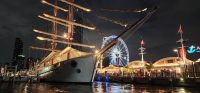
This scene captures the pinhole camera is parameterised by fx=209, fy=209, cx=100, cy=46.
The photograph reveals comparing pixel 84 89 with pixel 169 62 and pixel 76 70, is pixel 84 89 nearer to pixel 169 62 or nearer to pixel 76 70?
pixel 76 70

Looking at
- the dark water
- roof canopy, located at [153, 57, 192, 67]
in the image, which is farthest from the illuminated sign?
the dark water

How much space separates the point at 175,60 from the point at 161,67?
4890mm

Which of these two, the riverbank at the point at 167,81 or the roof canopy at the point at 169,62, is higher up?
the roof canopy at the point at 169,62

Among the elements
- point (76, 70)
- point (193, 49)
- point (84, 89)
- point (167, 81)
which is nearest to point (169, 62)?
point (193, 49)

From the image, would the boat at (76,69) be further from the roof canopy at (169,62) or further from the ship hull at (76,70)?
the roof canopy at (169,62)

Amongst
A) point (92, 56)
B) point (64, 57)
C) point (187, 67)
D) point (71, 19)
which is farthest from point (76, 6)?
point (187, 67)

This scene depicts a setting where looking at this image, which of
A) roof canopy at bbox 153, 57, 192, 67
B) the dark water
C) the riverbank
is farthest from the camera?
roof canopy at bbox 153, 57, 192, 67

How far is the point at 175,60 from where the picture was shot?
165 feet

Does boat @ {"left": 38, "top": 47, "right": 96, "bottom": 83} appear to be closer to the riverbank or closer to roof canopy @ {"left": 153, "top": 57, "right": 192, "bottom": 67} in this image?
the riverbank

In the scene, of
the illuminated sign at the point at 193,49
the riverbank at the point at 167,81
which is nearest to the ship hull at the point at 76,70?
the riverbank at the point at 167,81

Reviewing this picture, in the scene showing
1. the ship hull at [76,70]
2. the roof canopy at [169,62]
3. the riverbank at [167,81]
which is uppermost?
the roof canopy at [169,62]

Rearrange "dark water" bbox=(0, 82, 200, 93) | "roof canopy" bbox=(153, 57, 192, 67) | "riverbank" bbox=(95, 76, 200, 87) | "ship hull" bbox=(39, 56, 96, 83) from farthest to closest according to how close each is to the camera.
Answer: "roof canopy" bbox=(153, 57, 192, 67)
"ship hull" bbox=(39, 56, 96, 83)
"riverbank" bbox=(95, 76, 200, 87)
"dark water" bbox=(0, 82, 200, 93)

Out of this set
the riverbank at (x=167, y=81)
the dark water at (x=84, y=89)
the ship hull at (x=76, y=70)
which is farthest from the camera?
the ship hull at (x=76, y=70)

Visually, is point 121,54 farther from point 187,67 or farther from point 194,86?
point 194,86
